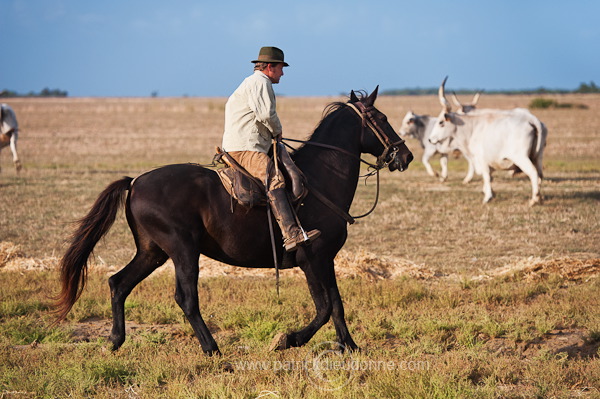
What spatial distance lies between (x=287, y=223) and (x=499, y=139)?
1154 cm

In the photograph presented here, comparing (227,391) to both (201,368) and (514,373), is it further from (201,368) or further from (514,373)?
(514,373)

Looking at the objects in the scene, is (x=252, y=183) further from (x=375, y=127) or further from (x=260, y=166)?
(x=375, y=127)

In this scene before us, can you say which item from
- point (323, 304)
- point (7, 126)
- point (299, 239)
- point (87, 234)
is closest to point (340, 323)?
point (323, 304)

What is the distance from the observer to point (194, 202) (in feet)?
19.8

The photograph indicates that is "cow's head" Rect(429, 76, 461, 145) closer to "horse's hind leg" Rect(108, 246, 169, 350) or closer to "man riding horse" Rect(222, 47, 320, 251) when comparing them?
"man riding horse" Rect(222, 47, 320, 251)

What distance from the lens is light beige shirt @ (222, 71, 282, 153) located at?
235 inches

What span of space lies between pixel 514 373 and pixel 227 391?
7.89 ft

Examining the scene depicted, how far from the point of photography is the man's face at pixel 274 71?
20.3ft

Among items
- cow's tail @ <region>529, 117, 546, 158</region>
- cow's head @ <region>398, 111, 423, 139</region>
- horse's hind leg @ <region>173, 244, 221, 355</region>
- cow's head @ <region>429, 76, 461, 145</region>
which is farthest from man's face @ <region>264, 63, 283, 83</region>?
cow's head @ <region>398, 111, 423, 139</region>

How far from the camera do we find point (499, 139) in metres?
16.2

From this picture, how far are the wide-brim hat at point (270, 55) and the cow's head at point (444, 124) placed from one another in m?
12.0

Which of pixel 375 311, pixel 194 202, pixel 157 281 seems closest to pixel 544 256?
pixel 375 311

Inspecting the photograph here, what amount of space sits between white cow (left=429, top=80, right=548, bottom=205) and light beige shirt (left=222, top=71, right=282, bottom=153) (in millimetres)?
10833

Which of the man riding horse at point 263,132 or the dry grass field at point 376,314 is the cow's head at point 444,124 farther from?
the man riding horse at point 263,132
